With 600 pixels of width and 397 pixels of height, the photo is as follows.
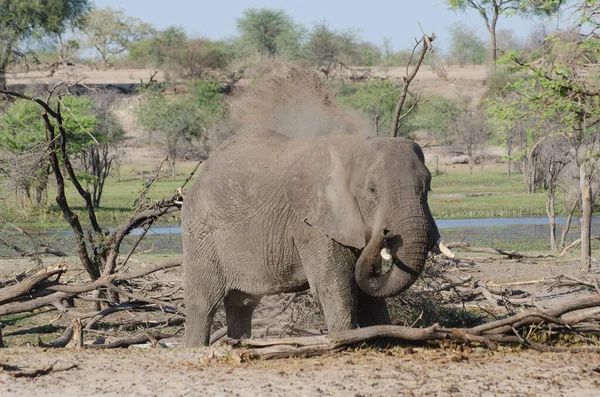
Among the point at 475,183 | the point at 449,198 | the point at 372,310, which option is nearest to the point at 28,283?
the point at 372,310

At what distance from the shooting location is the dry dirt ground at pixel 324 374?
6.13m

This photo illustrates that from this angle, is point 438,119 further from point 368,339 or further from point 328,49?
point 368,339

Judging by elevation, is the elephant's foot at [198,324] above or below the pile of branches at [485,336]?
below

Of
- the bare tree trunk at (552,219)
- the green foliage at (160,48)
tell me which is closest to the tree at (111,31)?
the green foliage at (160,48)

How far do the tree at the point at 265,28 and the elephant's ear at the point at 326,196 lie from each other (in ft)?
236

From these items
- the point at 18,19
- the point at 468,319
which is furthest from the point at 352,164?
the point at 18,19

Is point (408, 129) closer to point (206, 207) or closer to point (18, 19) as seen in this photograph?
point (18, 19)

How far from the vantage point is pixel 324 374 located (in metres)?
6.43

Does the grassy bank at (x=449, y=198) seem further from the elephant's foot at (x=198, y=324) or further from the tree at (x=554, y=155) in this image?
the elephant's foot at (x=198, y=324)

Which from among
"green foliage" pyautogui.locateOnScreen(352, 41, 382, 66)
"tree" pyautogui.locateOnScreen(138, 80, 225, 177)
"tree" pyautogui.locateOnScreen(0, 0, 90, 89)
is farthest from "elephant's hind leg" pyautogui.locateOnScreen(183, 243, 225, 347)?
"green foliage" pyautogui.locateOnScreen(352, 41, 382, 66)

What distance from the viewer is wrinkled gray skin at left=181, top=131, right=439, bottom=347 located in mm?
6883

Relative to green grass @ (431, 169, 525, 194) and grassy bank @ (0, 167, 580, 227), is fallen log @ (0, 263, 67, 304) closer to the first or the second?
grassy bank @ (0, 167, 580, 227)

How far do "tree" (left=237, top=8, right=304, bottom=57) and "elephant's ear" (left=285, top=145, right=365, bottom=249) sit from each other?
71.9 meters

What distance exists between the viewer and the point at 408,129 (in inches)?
1987
